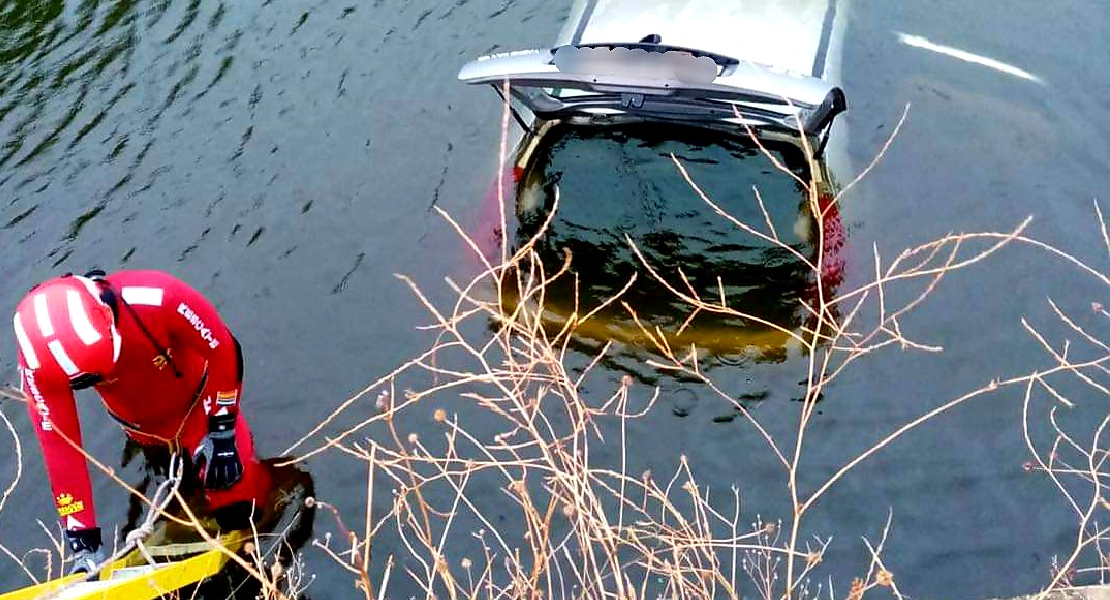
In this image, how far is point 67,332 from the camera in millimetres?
3838

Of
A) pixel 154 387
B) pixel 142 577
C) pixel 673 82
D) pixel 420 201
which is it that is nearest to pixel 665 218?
pixel 673 82

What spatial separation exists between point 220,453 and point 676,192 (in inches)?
99.9

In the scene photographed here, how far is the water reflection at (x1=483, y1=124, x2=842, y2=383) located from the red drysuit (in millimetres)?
1733

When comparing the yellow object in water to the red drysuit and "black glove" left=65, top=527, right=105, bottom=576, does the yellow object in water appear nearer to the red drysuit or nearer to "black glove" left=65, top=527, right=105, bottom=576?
"black glove" left=65, top=527, right=105, bottom=576

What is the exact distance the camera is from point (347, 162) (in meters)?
7.14

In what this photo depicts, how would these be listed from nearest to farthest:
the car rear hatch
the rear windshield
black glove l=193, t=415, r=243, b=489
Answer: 1. the car rear hatch
2. black glove l=193, t=415, r=243, b=489
3. the rear windshield

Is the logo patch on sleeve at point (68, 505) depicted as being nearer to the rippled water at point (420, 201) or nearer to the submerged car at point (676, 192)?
the rippled water at point (420, 201)

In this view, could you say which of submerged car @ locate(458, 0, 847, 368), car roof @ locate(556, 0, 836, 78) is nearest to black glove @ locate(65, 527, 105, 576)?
submerged car @ locate(458, 0, 847, 368)

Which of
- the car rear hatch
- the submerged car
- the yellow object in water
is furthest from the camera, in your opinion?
the submerged car

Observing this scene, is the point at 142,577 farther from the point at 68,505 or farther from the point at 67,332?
the point at 67,332

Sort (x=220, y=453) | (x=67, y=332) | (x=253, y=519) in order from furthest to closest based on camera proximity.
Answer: (x=253, y=519), (x=220, y=453), (x=67, y=332)

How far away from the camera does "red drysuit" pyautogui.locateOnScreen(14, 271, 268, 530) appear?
4.02 meters

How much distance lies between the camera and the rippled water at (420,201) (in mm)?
5055

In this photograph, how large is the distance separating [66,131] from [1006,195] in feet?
21.8
